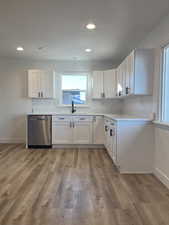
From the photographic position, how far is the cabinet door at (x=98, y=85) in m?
5.86

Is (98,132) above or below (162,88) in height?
below

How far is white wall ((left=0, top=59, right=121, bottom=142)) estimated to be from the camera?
240 inches

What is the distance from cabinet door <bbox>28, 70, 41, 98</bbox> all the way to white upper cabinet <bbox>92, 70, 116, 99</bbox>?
5.32 feet

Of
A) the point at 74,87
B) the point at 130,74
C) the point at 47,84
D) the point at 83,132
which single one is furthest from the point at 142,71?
the point at 47,84

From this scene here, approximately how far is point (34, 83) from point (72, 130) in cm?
178

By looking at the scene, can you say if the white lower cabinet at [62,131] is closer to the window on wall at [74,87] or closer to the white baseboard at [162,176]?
the window on wall at [74,87]

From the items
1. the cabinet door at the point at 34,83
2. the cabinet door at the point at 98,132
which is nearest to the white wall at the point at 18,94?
the cabinet door at the point at 34,83

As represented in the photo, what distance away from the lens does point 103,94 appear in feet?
19.3

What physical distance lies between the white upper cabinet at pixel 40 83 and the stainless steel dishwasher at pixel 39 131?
772mm

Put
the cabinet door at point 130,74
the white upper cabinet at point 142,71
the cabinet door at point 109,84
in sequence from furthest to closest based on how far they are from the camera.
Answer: the cabinet door at point 109,84 → the cabinet door at point 130,74 → the white upper cabinet at point 142,71

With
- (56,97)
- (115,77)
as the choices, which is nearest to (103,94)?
(115,77)

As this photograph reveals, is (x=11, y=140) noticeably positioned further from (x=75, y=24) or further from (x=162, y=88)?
(x=162, y=88)

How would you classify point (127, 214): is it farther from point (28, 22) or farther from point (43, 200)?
point (28, 22)

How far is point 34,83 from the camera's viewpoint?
19.1 feet
